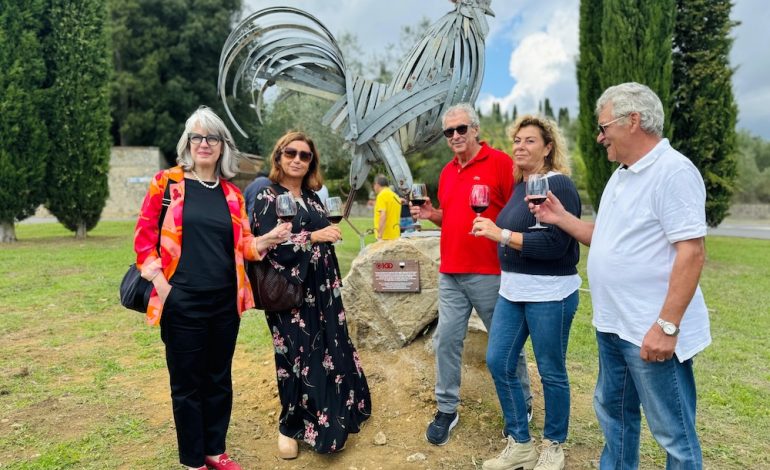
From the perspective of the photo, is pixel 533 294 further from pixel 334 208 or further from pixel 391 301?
pixel 391 301

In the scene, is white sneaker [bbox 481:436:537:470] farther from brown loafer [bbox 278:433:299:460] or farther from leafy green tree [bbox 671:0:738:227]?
leafy green tree [bbox 671:0:738:227]

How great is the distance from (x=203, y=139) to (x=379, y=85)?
9.19ft

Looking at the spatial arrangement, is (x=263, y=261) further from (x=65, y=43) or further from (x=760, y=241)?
(x=760, y=241)

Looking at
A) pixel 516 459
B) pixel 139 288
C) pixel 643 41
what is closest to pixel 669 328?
pixel 516 459

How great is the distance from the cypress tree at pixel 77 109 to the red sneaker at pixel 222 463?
1514cm

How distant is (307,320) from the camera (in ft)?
11.4

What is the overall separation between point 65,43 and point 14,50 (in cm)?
140

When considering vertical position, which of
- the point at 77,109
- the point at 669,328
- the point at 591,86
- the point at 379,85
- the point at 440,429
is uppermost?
the point at 591,86

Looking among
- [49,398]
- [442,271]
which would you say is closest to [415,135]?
[442,271]

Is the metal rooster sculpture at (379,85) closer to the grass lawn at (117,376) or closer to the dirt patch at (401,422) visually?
the dirt patch at (401,422)

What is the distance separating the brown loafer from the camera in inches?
141

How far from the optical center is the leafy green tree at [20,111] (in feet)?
47.0

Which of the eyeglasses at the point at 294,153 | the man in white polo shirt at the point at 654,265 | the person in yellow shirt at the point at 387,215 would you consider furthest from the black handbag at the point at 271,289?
the person in yellow shirt at the point at 387,215

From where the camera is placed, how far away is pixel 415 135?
539 centimetres
